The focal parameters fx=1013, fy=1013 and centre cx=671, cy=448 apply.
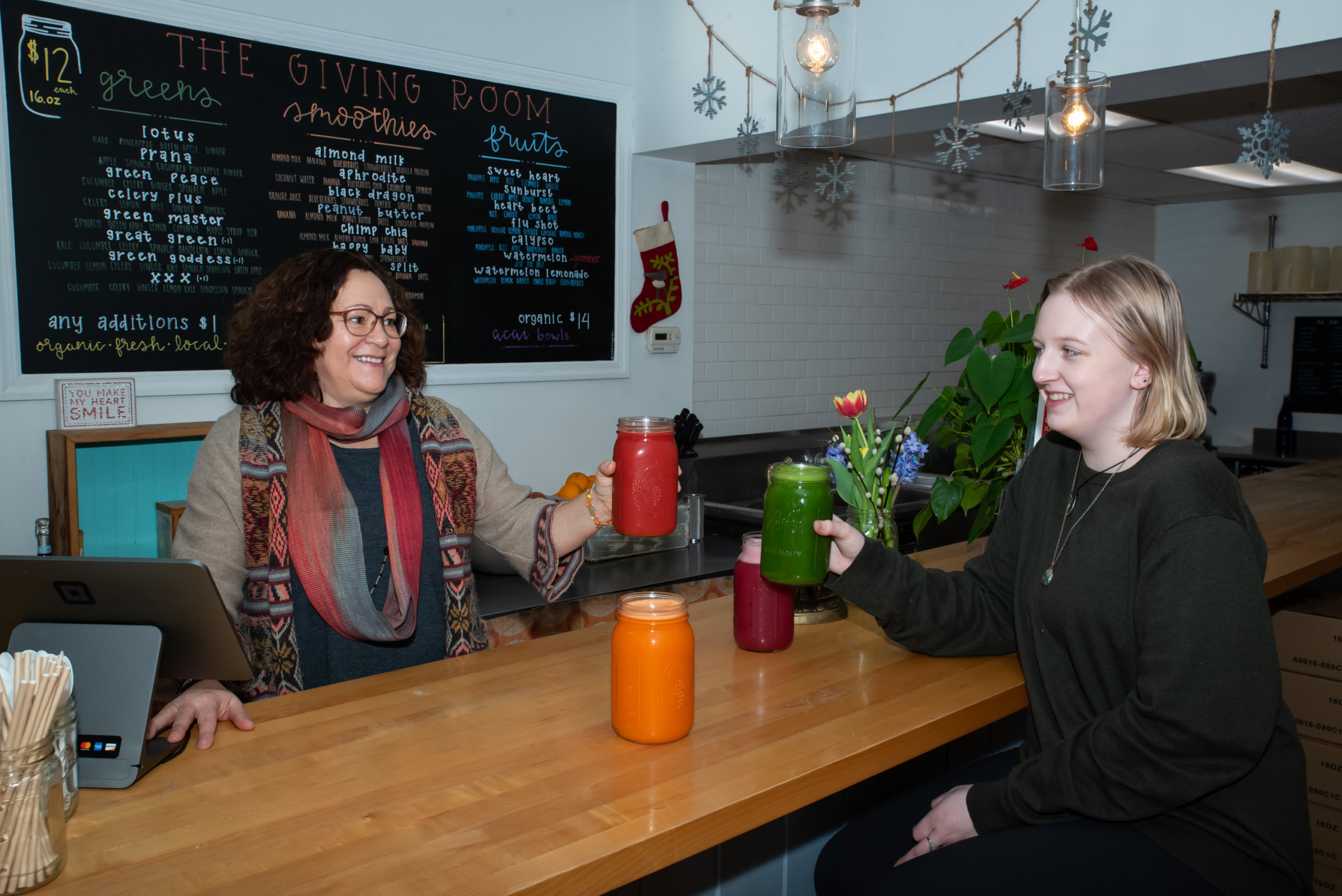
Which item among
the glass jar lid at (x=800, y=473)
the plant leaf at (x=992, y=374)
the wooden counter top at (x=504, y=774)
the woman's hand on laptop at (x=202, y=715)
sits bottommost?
the wooden counter top at (x=504, y=774)

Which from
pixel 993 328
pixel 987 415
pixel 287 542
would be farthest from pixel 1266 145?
pixel 287 542

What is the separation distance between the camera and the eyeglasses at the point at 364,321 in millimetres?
1909

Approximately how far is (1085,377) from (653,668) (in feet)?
2.52

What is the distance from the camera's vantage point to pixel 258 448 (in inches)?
73.0

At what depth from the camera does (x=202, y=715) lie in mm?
1345

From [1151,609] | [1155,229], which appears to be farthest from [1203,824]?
[1155,229]

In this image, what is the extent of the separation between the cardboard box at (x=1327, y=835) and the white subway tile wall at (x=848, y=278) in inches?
86.9

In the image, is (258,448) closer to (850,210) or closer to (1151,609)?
(1151,609)

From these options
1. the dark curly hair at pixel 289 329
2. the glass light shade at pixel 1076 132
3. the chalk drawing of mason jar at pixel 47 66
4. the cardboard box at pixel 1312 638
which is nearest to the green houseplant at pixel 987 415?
the glass light shade at pixel 1076 132

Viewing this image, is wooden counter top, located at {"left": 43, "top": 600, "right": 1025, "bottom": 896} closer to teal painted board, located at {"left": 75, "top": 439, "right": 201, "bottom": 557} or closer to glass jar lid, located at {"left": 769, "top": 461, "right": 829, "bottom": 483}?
glass jar lid, located at {"left": 769, "top": 461, "right": 829, "bottom": 483}

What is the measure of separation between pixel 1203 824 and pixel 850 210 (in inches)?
154

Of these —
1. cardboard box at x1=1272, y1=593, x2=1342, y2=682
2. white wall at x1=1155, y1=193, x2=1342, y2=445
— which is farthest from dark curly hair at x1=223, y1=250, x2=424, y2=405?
white wall at x1=1155, y1=193, x2=1342, y2=445

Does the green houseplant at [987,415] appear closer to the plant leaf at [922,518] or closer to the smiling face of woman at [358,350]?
the plant leaf at [922,518]

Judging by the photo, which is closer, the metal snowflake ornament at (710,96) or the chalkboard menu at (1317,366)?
the metal snowflake ornament at (710,96)
